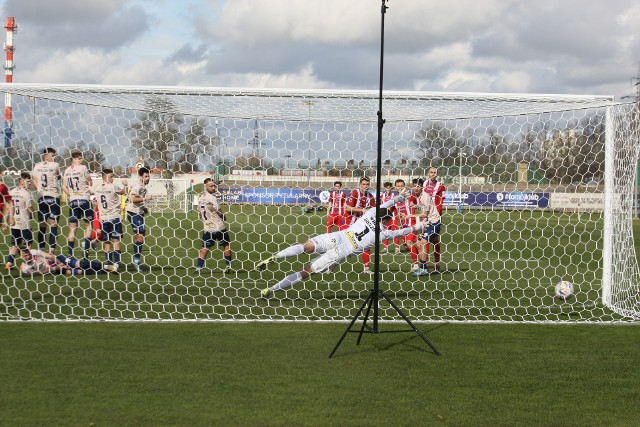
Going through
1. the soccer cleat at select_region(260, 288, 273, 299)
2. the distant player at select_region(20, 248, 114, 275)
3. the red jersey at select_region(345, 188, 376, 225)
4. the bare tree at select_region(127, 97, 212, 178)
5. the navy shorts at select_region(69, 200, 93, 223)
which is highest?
the bare tree at select_region(127, 97, 212, 178)

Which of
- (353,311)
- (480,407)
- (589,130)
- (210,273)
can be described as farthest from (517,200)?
(480,407)

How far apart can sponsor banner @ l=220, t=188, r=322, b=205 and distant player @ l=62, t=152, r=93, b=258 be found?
2316 millimetres

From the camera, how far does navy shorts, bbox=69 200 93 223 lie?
11836 millimetres

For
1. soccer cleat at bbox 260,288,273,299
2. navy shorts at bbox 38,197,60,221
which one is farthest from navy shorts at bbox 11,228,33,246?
soccer cleat at bbox 260,288,273,299

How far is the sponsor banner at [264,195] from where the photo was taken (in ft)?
33.0

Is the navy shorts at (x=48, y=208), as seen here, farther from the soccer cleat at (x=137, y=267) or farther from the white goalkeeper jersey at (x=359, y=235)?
the white goalkeeper jersey at (x=359, y=235)

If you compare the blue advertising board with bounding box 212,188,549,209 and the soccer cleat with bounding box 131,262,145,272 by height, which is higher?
the blue advertising board with bounding box 212,188,549,209

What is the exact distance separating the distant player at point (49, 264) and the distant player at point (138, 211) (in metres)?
1.09

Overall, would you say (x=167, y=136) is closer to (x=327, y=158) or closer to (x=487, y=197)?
(x=327, y=158)

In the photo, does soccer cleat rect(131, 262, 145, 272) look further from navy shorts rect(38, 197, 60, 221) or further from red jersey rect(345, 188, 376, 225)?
red jersey rect(345, 188, 376, 225)

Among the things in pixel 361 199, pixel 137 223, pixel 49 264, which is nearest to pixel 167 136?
pixel 49 264

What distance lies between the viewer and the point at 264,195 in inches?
392

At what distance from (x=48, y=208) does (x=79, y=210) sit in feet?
4.23

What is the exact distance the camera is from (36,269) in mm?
10805
